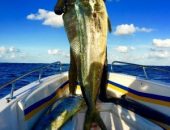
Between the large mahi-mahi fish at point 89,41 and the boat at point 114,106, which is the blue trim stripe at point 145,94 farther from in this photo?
the large mahi-mahi fish at point 89,41

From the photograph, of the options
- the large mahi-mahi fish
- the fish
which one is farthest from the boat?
the large mahi-mahi fish

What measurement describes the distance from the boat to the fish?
0.11m

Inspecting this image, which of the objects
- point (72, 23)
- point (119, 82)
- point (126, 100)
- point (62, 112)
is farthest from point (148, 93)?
point (72, 23)

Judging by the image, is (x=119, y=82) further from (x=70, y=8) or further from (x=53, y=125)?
(x=70, y=8)

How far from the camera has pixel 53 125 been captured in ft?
17.9

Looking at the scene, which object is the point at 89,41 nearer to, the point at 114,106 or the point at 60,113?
the point at 60,113

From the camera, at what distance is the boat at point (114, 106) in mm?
4960

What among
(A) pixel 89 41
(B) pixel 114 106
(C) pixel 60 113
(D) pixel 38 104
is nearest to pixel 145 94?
(B) pixel 114 106

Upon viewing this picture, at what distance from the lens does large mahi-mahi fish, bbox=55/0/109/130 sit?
4398 millimetres

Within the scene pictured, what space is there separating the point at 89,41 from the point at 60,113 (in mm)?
1831

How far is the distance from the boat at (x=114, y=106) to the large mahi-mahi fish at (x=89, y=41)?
103 cm

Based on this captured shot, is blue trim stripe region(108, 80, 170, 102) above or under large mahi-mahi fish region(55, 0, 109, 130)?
under

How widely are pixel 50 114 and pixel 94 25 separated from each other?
2.15m

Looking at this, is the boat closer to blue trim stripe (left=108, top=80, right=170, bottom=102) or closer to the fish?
blue trim stripe (left=108, top=80, right=170, bottom=102)
